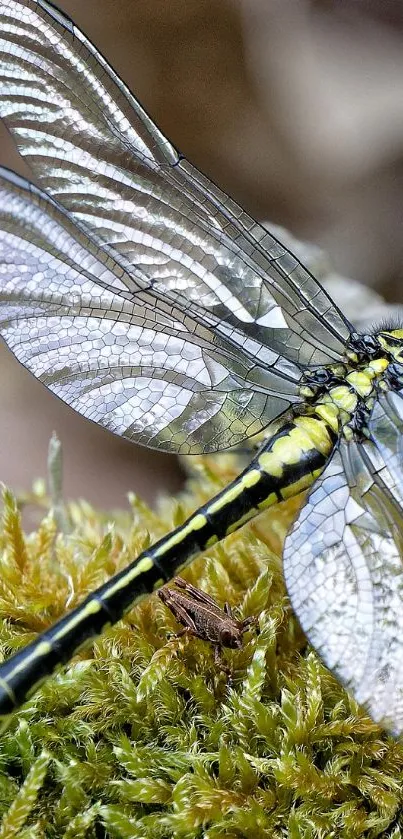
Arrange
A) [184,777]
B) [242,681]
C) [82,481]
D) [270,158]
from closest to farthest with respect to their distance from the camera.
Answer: [184,777] → [242,681] → [82,481] → [270,158]

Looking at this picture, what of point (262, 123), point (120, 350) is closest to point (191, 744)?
point (120, 350)

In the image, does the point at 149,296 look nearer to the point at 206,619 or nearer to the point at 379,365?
the point at 379,365

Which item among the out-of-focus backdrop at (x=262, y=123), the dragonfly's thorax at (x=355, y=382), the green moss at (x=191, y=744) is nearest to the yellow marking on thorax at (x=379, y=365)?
the dragonfly's thorax at (x=355, y=382)

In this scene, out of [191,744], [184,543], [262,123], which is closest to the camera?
[191,744]

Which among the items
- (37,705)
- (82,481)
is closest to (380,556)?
(37,705)

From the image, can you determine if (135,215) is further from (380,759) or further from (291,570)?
(380,759)

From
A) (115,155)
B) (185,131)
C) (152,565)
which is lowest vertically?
(152,565)

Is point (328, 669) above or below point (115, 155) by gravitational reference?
below
